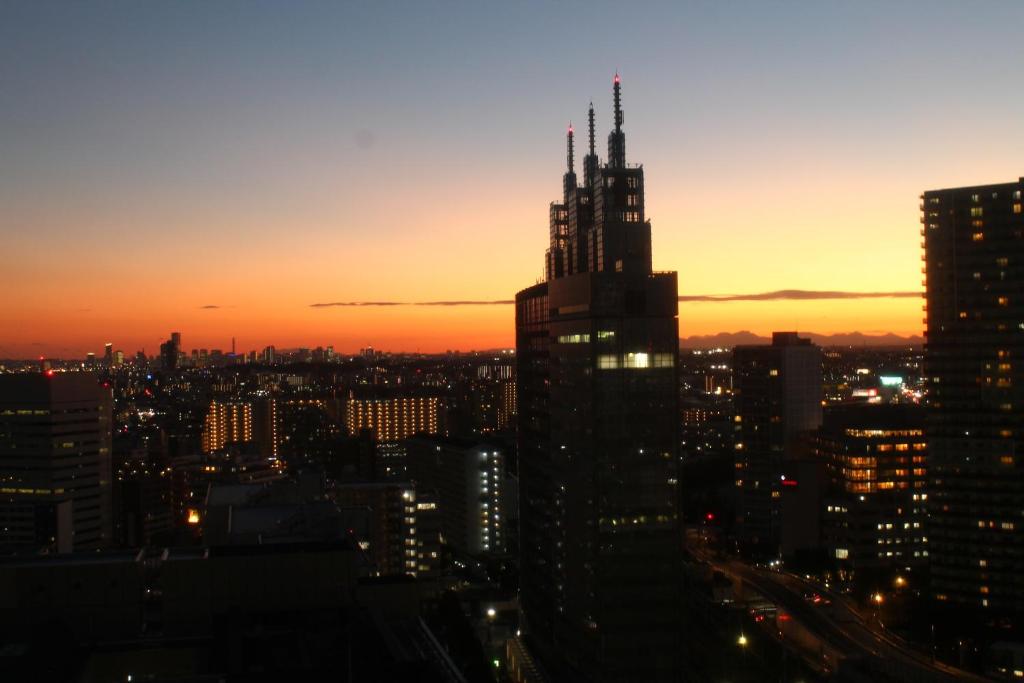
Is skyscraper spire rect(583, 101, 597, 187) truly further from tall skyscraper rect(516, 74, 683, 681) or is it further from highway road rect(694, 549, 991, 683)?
highway road rect(694, 549, 991, 683)

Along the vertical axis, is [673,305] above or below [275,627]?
above

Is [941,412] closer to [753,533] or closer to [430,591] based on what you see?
[753,533]

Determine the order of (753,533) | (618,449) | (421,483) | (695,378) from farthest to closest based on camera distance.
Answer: (695,378), (421,483), (753,533), (618,449)

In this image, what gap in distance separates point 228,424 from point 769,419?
2238 inches

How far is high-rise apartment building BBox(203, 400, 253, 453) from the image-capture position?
306 ft

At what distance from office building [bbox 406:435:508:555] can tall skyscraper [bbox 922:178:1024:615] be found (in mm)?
21094

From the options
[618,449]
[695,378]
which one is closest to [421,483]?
[618,449]

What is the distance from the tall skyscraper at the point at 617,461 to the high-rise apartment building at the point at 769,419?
1128 inches

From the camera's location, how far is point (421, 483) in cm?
5547

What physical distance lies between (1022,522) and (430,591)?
69.5 feet

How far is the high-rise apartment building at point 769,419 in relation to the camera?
51.9 meters

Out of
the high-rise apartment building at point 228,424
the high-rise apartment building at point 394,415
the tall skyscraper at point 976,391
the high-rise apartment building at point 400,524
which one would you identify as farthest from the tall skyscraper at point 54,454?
the high-rise apartment building at point 394,415

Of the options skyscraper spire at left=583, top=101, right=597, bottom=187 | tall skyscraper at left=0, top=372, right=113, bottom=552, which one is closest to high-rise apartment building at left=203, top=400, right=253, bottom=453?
tall skyscraper at left=0, top=372, right=113, bottom=552

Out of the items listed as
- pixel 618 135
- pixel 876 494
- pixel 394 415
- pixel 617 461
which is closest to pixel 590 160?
pixel 618 135
